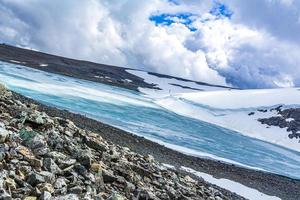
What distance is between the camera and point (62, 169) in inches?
343

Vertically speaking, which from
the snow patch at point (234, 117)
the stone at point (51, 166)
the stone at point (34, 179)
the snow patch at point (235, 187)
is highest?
the snow patch at point (234, 117)

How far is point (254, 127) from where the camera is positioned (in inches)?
3002

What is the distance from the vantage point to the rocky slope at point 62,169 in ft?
24.1

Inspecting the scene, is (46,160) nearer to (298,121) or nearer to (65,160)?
(65,160)

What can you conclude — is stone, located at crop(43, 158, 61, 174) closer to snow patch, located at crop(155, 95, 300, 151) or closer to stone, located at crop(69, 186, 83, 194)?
stone, located at crop(69, 186, 83, 194)

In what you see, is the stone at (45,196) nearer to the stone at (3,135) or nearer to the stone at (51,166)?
the stone at (51,166)

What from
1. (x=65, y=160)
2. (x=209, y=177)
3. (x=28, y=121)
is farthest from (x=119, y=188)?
(x=209, y=177)

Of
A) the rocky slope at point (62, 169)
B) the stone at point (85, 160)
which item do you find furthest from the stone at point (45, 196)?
the stone at point (85, 160)

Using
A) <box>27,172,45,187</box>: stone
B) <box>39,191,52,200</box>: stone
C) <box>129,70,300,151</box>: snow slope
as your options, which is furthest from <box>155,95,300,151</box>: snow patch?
<box>39,191,52,200</box>: stone

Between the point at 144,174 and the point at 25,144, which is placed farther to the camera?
the point at 144,174

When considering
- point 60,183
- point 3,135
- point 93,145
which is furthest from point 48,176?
point 93,145

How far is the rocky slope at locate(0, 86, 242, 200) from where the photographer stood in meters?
7.35

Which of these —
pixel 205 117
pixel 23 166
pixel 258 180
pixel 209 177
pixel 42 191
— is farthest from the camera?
pixel 205 117

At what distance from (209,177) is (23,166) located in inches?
614
